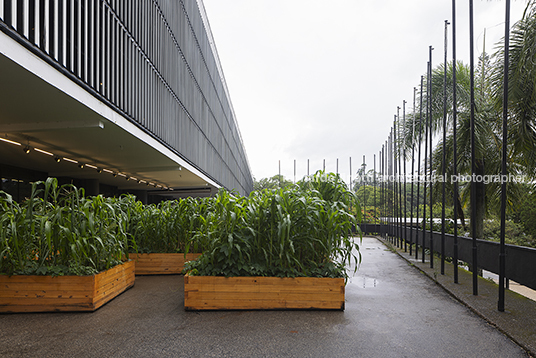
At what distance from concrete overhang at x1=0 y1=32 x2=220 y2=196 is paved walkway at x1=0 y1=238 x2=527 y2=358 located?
2.84m

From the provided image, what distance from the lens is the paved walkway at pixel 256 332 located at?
125 inches

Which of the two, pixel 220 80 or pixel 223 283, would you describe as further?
pixel 220 80

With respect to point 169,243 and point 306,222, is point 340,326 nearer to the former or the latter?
point 306,222

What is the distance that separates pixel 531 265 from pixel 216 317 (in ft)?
12.9

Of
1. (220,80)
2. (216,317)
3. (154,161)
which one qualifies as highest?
(220,80)

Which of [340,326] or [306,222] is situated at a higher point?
[306,222]

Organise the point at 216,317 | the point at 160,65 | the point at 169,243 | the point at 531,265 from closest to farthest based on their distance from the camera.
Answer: the point at 216,317
the point at 531,265
the point at 169,243
the point at 160,65

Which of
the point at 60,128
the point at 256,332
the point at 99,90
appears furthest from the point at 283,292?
the point at 60,128

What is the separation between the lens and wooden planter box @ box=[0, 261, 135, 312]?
412 centimetres

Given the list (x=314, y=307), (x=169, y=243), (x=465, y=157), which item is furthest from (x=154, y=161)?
(x=465, y=157)

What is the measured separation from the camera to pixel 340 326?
3863mm

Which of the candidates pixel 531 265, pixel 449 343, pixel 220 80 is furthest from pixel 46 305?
pixel 220 80

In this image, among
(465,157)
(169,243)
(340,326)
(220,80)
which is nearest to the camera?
(340,326)

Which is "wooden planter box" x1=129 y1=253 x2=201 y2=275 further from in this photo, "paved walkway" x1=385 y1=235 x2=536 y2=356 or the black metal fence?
the black metal fence
